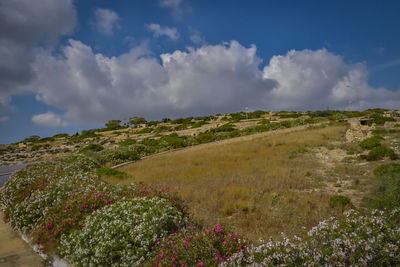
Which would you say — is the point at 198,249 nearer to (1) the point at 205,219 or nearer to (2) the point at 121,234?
(2) the point at 121,234

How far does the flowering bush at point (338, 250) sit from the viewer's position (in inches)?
139

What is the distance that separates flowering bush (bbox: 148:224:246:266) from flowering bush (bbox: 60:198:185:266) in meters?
0.35

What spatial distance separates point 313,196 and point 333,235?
5851 millimetres

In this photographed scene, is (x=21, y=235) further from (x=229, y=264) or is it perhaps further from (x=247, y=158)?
(x=247, y=158)

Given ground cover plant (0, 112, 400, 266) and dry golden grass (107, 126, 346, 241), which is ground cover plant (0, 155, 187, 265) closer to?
ground cover plant (0, 112, 400, 266)

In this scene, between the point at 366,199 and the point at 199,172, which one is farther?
the point at 199,172

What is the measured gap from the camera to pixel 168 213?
5.55 meters

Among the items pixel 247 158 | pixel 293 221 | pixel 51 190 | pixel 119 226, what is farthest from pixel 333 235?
pixel 247 158

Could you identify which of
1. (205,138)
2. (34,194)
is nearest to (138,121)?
(205,138)

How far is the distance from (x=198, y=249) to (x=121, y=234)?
1.79 m

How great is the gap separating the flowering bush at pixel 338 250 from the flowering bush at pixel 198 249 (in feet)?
1.00

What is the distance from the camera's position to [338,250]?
369cm

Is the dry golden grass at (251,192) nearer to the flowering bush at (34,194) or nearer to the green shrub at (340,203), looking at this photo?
the green shrub at (340,203)

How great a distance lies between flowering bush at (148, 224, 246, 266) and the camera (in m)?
4.03
